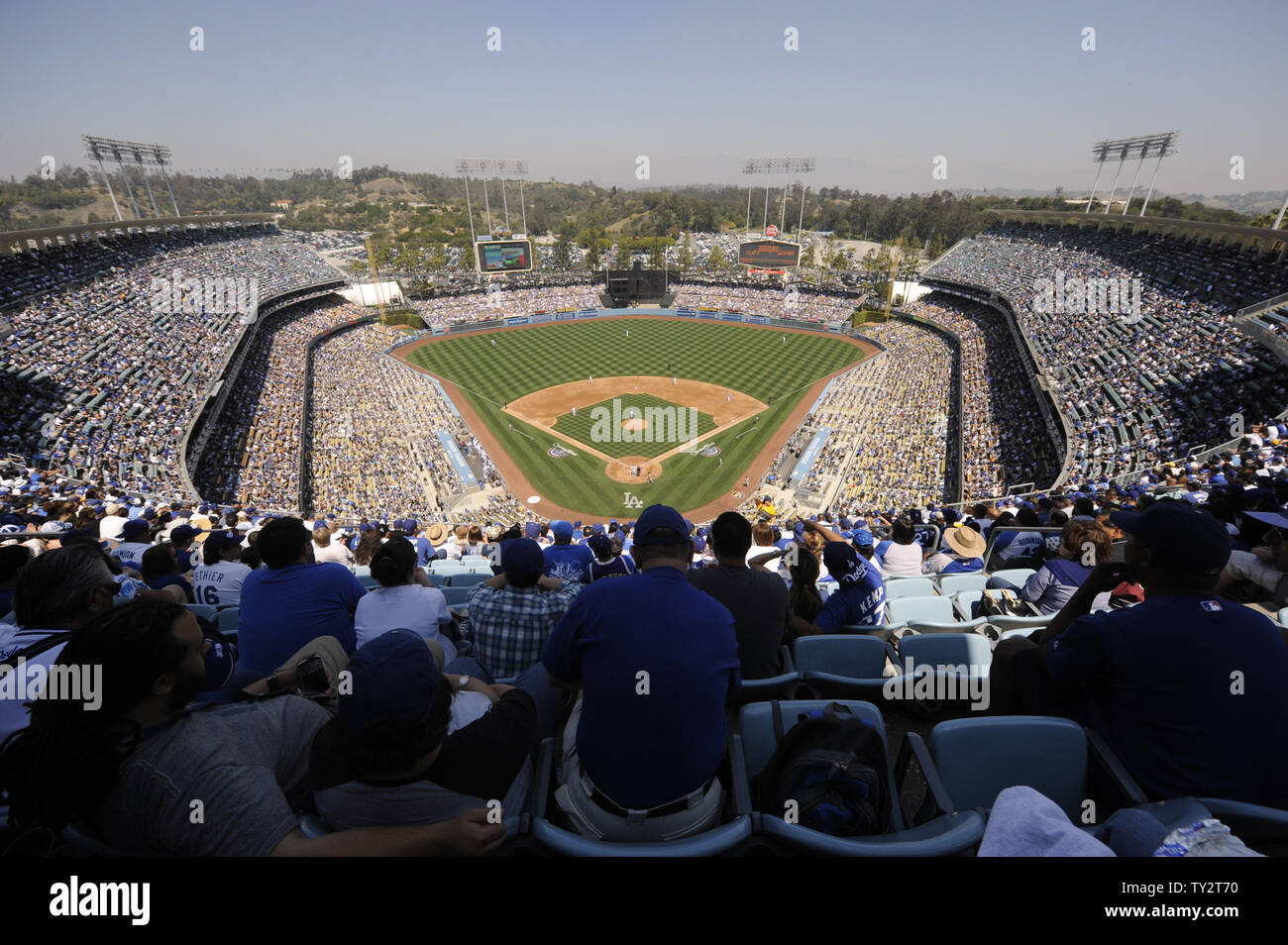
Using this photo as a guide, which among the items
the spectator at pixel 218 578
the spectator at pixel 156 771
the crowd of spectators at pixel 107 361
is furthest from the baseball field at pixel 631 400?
the spectator at pixel 156 771

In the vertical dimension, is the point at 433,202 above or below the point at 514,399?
above

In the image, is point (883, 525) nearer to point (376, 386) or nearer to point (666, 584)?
point (666, 584)

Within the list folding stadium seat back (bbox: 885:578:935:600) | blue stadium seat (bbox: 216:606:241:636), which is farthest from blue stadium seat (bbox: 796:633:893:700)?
blue stadium seat (bbox: 216:606:241:636)

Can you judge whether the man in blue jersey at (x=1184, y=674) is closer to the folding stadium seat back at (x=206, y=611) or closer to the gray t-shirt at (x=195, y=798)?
the gray t-shirt at (x=195, y=798)

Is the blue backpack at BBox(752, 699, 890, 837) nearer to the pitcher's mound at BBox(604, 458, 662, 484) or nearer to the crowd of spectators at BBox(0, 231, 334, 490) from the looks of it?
the crowd of spectators at BBox(0, 231, 334, 490)

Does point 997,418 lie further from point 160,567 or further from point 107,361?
point 107,361
